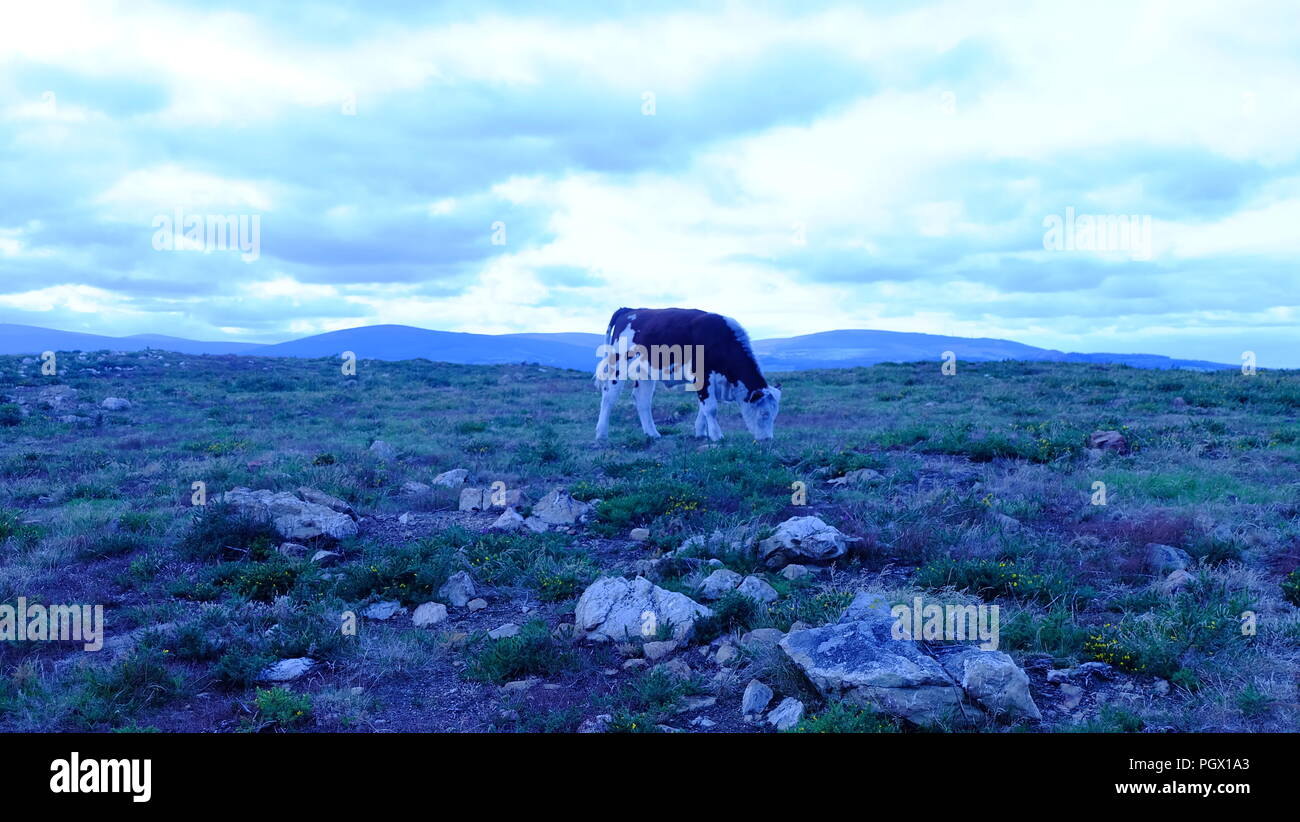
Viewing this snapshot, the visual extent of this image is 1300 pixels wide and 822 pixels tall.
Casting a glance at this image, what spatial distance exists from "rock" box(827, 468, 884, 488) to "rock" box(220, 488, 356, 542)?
6812 mm

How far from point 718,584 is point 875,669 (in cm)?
236

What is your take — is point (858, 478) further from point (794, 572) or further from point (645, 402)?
point (645, 402)

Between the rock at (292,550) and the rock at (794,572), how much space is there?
208 inches

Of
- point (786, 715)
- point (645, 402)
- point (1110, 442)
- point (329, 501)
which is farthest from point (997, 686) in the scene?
point (645, 402)

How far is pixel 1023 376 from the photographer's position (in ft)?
92.6

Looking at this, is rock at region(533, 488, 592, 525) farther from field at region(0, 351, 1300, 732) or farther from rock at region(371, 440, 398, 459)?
rock at region(371, 440, 398, 459)

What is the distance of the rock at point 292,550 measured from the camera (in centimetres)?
831

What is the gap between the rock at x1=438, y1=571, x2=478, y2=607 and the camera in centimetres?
736

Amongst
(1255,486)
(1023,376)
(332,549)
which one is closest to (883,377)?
(1023,376)

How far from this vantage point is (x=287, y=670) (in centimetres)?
586

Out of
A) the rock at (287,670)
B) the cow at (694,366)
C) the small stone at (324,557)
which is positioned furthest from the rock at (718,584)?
the cow at (694,366)
